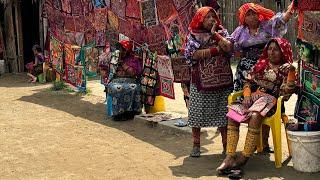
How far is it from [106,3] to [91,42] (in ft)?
3.84

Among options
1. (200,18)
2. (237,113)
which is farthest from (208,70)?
(237,113)

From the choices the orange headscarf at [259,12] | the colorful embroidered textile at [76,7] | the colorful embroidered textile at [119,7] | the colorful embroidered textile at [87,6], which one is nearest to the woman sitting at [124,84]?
the colorful embroidered textile at [119,7]

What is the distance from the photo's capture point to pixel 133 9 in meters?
8.12

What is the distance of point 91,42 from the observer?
9906mm

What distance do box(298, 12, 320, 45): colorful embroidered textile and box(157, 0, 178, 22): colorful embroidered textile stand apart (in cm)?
222

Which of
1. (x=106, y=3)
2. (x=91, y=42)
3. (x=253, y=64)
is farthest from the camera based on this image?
(x=91, y=42)

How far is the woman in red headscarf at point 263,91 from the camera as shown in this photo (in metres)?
5.04

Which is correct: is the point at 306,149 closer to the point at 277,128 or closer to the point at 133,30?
the point at 277,128

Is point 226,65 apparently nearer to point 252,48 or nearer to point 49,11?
point 252,48

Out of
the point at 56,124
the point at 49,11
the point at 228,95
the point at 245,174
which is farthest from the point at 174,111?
the point at 49,11

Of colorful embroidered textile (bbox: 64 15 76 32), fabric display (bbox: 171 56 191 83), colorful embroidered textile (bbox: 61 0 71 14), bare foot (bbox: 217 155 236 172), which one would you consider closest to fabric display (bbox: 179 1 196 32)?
fabric display (bbox: 171 56 191 83)

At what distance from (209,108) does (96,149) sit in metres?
1.61

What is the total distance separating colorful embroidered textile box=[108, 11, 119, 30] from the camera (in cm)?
871

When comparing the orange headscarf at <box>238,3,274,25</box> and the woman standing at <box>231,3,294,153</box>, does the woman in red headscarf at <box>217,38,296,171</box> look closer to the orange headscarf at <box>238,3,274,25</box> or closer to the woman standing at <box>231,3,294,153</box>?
the woman standing at <box>231,3,294,153</box>
